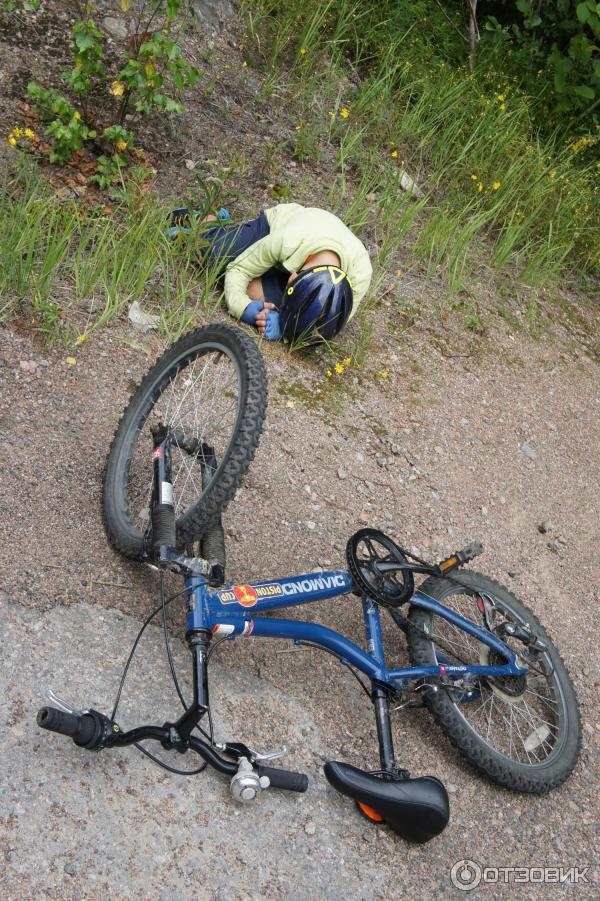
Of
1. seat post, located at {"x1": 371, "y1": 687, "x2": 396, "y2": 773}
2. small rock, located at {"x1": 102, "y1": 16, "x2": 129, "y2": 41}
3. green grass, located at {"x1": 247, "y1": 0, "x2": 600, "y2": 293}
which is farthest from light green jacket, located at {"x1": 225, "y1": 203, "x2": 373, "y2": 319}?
seat post, located at {"x1": 371, "y1": 687, "x2": 396, "y2": 773}

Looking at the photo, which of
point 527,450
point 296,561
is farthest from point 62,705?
point 527,450

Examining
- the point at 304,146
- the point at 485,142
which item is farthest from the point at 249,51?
the point at 485,142

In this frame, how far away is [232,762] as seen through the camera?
2299 mm

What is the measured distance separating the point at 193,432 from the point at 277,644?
809mm

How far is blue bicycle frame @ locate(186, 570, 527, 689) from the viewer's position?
8.06 ft

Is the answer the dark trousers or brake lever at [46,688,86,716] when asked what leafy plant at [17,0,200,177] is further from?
brake lever at [46,688,86,716]

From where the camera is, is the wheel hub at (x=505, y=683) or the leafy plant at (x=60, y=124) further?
the leafy plant at (x=60, y=124)

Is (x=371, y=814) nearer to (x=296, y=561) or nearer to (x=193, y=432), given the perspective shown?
(x=296, y=561)

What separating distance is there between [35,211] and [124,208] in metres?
0.64

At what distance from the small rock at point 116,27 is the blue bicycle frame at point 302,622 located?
3751mm

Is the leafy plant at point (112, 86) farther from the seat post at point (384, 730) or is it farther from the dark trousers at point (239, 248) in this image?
the seat post at point (384, 730)

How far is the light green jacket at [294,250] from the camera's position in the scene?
382 centimetres

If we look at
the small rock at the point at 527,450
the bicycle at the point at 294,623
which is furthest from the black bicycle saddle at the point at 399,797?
the small rock at the point at 527,450

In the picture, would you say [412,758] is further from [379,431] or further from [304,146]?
[304,146]
